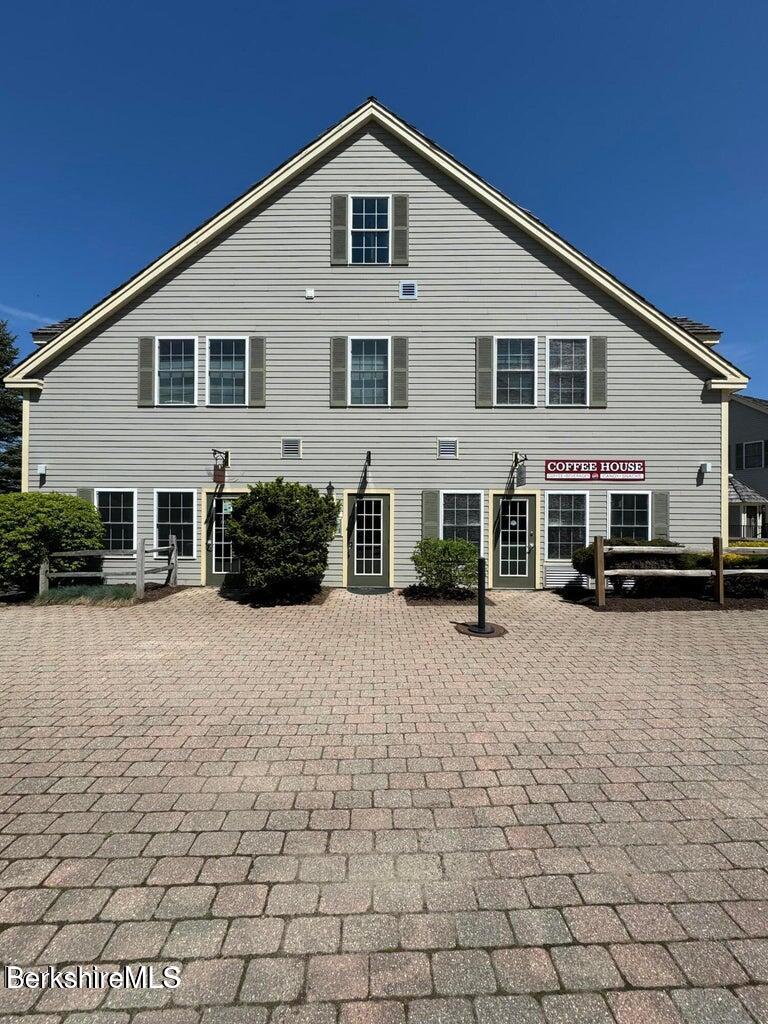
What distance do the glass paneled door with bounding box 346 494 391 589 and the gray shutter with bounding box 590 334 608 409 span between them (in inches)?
229

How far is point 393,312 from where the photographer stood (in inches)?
470

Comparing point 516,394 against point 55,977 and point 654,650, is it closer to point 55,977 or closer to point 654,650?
point 654,650

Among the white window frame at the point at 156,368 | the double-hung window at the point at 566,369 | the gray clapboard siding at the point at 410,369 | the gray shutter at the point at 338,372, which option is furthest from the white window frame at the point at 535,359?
the white window frame at the point at 156,368

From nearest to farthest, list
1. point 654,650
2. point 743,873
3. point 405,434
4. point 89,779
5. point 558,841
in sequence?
point 743,873 < point 558,841 < point 89,779 < point 654,650 < point 405,434

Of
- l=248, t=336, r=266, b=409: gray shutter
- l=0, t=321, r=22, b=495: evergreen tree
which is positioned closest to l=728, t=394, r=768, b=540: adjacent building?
l=248, t=336, r=266, b=409: gray shutter

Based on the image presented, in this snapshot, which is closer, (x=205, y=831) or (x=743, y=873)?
(x=743, y=873)

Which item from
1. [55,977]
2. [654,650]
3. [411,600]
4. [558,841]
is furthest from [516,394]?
[55,977]

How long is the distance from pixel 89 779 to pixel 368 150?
1411 centimetres

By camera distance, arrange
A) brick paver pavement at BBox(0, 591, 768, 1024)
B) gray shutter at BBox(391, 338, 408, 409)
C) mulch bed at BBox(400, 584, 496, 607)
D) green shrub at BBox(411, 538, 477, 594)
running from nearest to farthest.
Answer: brick paver pavement at BBox(0, 591, 768, 1024) → mulch bed at BBox(400, 584, 496, 607) → green shrub at BBox(411, 538, 477, 594) → gray shutter at BBox(391, 338, 408, 409)

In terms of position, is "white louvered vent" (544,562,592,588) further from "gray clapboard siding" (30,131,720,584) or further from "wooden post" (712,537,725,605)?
"wooden post" (712,537,725,605)

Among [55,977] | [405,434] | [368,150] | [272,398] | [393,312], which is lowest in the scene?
[55,977]

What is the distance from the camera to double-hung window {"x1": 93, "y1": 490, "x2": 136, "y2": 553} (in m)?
12.1

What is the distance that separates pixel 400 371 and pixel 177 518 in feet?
22.3

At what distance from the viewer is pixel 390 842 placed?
288 centimetres
